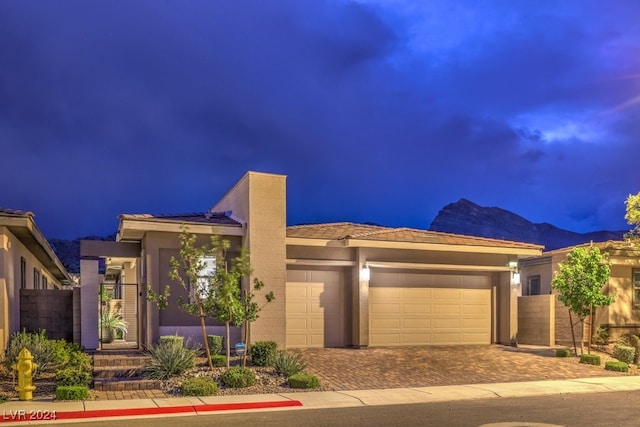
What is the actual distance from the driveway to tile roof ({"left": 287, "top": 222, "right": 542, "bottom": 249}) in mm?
3587

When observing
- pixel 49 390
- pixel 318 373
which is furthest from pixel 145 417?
pixel 318 373

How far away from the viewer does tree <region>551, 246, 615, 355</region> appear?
20312 mm

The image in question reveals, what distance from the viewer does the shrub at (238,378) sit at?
1405 centimetres

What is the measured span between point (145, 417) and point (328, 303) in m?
10.4

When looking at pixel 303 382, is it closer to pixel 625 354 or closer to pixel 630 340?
pixel 625 354

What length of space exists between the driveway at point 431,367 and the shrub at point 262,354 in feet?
3.52

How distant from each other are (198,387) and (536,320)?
14925 millimetres

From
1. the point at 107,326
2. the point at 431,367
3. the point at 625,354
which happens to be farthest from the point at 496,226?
the point at 107,326

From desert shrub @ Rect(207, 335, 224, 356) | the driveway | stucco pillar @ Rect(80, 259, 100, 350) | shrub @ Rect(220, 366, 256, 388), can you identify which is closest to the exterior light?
the driveway

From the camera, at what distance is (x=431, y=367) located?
691 inches

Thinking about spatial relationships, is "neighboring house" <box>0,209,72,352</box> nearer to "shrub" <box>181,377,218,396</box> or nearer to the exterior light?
"shrub" <box>181,377,218,396</box>

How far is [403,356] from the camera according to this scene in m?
19.0

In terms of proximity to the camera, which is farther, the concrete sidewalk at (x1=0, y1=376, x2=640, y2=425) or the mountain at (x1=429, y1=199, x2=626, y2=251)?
the mountain at (x1=429, y1=199, x2=626, y2=251)

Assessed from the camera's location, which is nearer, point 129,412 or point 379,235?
point 129,412
